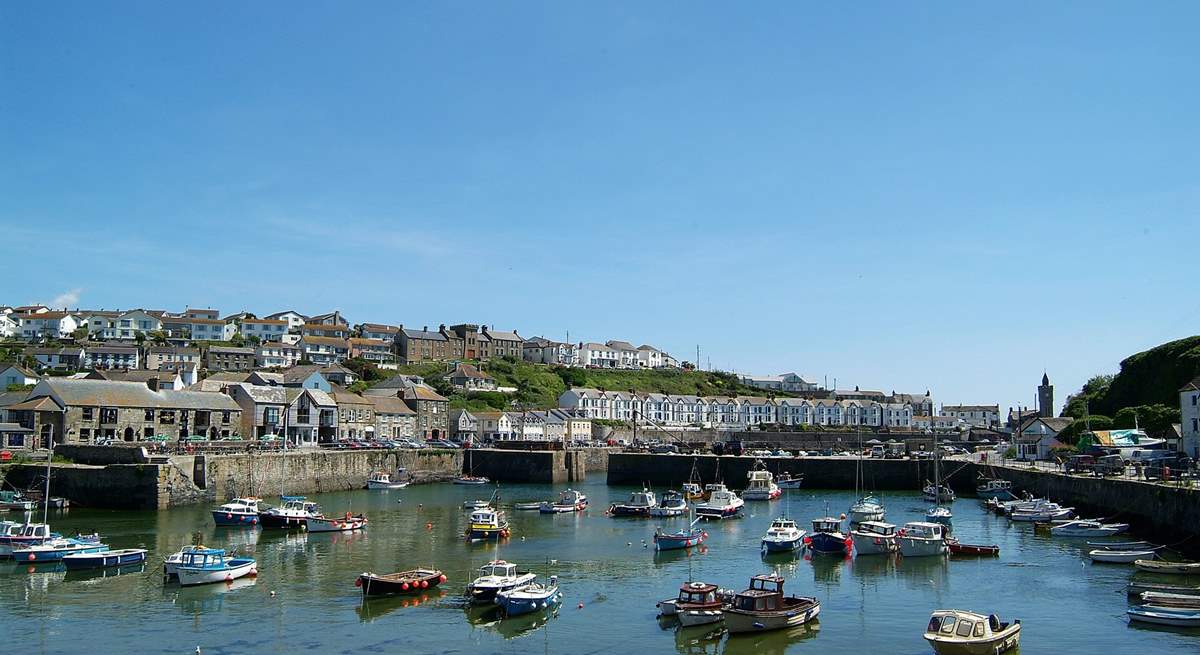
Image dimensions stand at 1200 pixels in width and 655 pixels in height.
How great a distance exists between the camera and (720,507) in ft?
191

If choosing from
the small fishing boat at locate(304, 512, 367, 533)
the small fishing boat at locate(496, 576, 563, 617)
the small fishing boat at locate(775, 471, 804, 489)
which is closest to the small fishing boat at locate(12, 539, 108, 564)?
the small fishing boat at locate(304, 512, 367, 533)

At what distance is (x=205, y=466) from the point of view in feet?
201

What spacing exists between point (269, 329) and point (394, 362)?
80.3 ft

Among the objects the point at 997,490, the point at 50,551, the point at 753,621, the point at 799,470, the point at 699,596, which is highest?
the point at 799,470

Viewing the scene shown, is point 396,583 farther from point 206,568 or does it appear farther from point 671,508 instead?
point 671,508

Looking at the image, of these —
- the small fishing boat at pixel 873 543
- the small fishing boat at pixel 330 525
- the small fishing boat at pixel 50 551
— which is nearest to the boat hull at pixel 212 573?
the small fishing boat at pixel 50 551

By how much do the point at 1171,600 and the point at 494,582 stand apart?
21325 mm

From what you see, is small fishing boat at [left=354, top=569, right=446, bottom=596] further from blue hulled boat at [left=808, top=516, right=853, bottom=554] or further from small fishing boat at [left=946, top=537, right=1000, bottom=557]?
small fishing boat at [left=946, top=537, right=1000, bottom=557]

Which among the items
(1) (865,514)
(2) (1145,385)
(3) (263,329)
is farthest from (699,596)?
(3) (263,329)

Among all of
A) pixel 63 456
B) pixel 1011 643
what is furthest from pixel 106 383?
pixel 1011 643

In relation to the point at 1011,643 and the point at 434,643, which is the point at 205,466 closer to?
the point at 434,643

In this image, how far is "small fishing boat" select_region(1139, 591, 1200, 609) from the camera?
95.5 feet

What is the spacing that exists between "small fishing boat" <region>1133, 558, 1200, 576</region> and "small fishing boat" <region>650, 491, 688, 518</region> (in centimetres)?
2748

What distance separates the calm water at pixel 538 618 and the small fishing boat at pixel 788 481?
28262 mm
